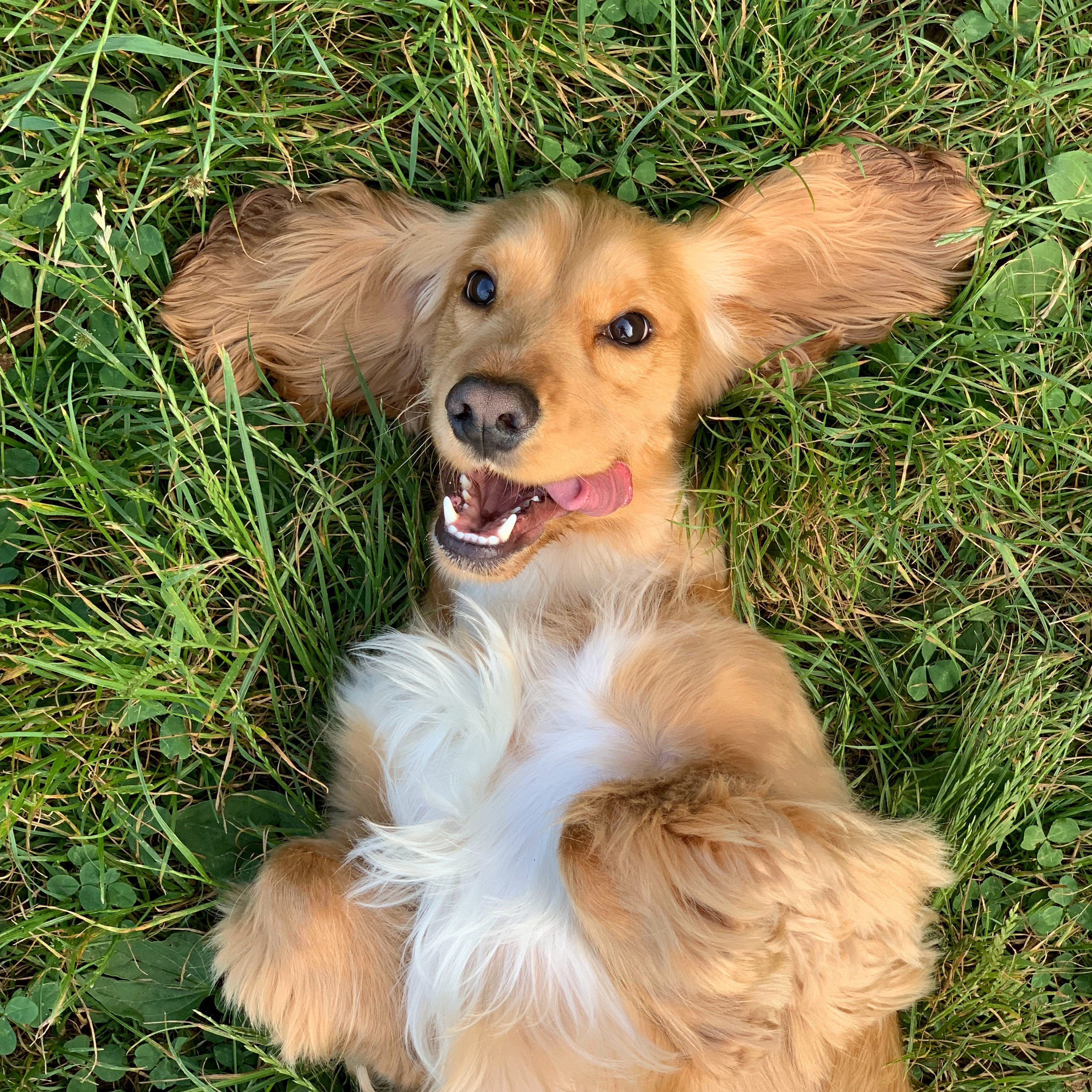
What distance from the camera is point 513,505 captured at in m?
2.73

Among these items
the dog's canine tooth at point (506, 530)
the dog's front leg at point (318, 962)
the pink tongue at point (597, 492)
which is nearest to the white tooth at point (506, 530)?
the dog's canine tooth at point (506, 530)

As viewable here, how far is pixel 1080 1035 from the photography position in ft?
10.5

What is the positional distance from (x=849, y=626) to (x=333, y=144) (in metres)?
2.35

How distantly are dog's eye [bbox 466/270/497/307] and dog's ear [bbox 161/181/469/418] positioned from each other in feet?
1.04

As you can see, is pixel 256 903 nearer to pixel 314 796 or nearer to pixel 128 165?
pixel 314 796

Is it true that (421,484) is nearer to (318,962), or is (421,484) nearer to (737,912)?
(318,962)

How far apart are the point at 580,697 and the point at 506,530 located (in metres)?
0.48

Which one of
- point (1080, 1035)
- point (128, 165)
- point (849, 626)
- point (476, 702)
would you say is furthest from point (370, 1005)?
point (128, 165)

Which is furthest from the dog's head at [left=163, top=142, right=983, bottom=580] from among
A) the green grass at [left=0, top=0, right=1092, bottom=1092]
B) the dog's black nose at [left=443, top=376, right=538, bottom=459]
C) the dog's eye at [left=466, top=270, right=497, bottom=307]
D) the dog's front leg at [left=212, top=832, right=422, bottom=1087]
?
the dog's front leg at [left=212, top=832, right=422, bottom=1087]

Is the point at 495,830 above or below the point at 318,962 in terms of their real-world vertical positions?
above

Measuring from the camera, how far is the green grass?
317cm

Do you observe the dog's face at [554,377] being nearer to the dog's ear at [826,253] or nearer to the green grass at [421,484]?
the dog's ear at [826,253]

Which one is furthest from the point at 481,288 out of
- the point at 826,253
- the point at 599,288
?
the point at 826,253

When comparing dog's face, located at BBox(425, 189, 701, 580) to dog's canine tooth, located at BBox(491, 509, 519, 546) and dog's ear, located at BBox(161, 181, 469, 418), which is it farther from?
dog's ear, located at BBox(161, 181, 469, 418)
